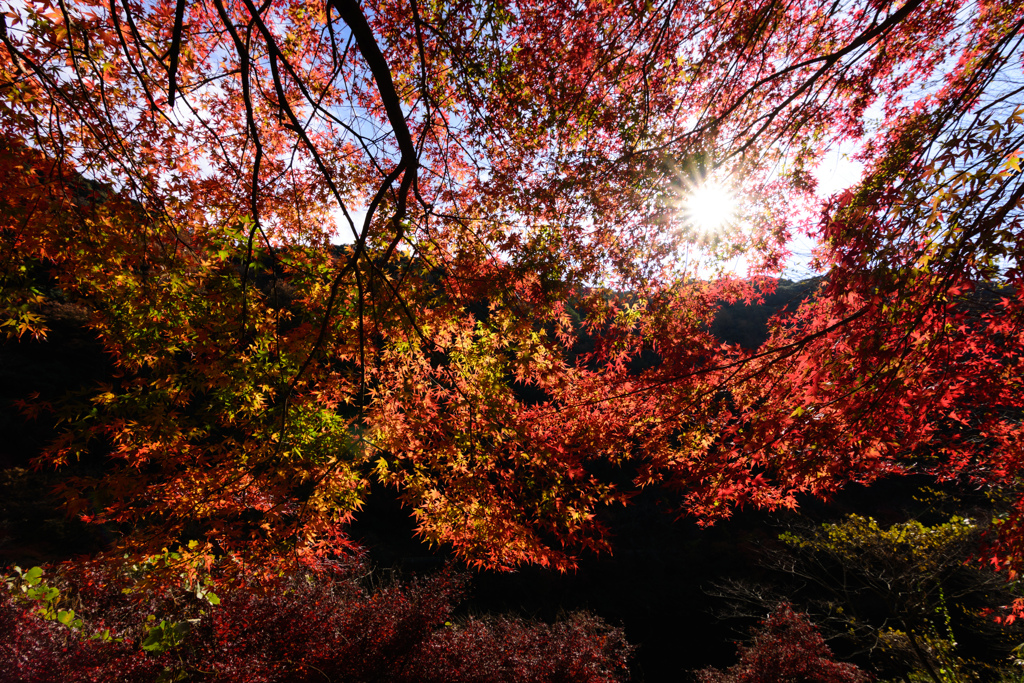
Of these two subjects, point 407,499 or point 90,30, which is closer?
point 90,30

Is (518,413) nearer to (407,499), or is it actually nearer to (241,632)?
(407,499)

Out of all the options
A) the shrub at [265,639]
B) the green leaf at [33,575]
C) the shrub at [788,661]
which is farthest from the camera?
the shrub at [788,661]

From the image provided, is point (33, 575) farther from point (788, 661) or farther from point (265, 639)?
point (788, 661)

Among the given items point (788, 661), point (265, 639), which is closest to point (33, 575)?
point (265, 639)

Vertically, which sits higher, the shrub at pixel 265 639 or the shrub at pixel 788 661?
the shrub at pixel 788 661

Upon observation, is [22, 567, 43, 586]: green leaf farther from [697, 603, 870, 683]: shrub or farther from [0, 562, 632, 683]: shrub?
[697, 603, 870, 683]: shrub

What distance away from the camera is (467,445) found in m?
3.32

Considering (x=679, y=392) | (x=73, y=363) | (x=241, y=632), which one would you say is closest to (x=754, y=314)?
(x=679, y=392)

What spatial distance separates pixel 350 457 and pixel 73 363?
1049 centimetres

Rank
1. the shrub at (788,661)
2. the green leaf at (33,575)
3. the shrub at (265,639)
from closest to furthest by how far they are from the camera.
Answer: the shrub at (265,639) < the green leaf at (33,575) < the shrub at (788,661)

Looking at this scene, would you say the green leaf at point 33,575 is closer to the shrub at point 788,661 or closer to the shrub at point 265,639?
the shrub at point 265,639

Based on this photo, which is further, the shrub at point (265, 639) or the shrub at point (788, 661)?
the shrub at point (788, 661)

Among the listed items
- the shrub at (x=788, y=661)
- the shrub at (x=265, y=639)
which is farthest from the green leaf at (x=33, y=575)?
the shrub at (x=788, y=661)

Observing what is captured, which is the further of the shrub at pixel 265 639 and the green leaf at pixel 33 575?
the green leaf at pixel 33 575
